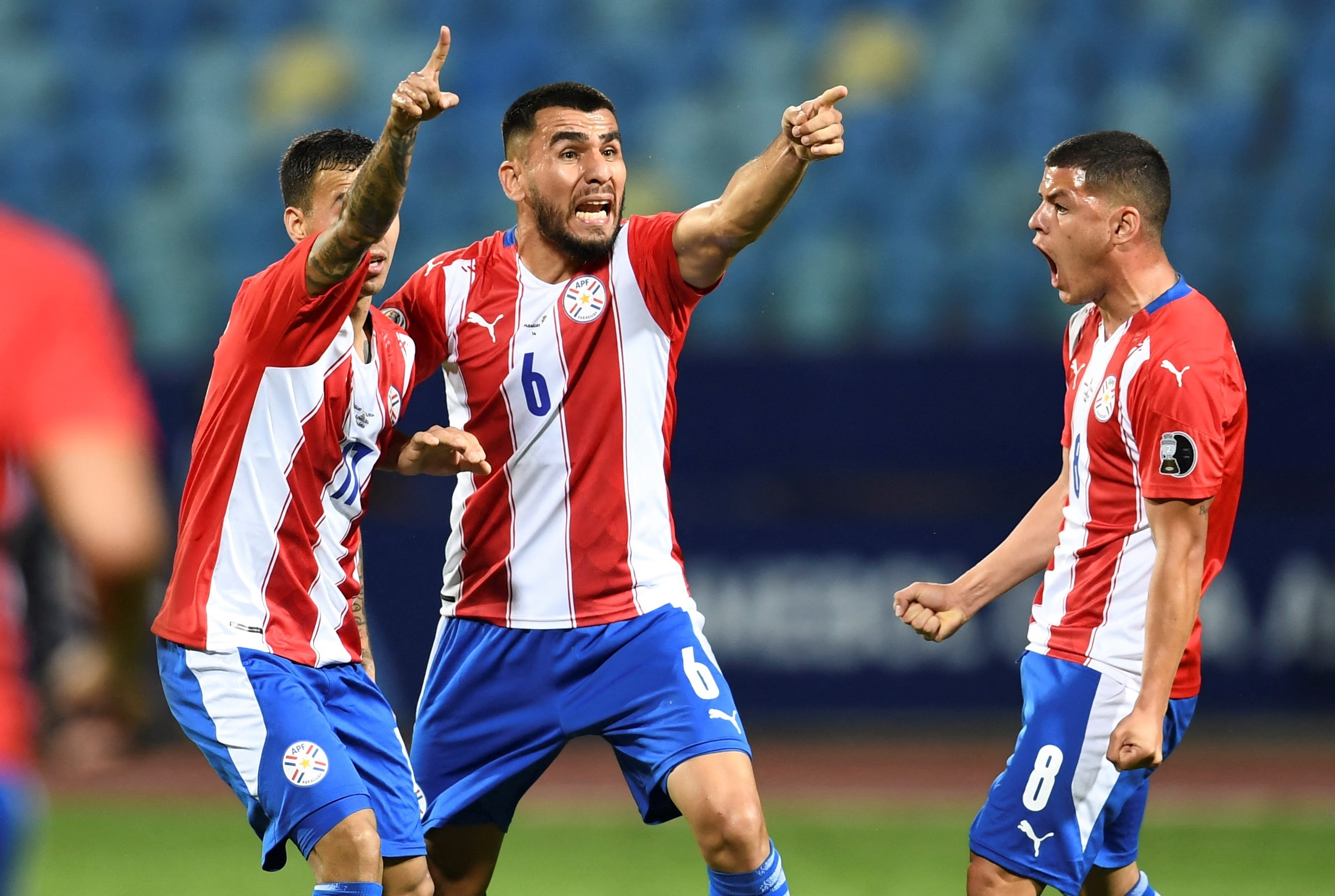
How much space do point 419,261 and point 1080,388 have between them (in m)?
7.82

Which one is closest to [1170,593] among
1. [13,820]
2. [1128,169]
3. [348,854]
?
[1128,169]

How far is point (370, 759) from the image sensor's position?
4031mm

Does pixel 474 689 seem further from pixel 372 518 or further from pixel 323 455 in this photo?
pixel 372 518

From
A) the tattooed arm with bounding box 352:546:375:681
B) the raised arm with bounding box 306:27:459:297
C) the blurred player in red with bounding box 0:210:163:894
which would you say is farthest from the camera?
the tattooed arm with bounding box 352:546:375:681

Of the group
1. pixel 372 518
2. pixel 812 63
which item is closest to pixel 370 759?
pixel 372 518

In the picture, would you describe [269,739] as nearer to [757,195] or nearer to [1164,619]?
[757,195]

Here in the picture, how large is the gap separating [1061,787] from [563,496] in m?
1.50

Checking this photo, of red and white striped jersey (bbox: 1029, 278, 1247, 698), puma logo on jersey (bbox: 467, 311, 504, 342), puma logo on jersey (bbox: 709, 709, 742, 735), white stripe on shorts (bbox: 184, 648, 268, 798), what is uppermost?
puma logo on jersey (bbox: 467, 311, 504, 342)

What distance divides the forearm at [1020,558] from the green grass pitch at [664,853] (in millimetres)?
2258

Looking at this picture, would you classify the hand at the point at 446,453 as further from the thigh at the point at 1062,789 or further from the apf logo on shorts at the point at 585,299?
the thigh at the point at 1062,789

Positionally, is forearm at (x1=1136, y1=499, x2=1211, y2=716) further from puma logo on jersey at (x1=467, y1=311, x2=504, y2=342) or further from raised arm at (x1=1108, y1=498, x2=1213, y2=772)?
puma logo on jersey at (x1=467, y1=311, x2=504, y2=342)

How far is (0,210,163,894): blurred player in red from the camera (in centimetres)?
184

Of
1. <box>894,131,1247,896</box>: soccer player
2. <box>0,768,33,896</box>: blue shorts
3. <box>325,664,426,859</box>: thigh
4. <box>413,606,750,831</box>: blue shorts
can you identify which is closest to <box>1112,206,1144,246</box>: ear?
<box>894,131,1247,896</box>: soccer player

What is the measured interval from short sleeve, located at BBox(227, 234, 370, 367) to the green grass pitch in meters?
3.17
